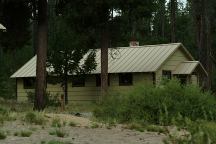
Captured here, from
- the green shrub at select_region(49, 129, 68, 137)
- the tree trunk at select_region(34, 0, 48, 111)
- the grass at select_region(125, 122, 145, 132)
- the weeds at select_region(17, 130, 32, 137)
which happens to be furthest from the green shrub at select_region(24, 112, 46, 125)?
the tree trunk at select_region(34, 0, 48, 111)

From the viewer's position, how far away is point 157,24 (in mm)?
90500

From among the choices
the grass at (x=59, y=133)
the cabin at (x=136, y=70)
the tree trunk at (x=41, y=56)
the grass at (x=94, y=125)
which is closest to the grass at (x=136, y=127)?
the grass at (x=94, y=125)

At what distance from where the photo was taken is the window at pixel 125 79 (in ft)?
130

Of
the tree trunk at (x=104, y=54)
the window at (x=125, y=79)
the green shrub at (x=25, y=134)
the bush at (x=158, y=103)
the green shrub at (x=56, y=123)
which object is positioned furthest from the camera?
the window at (x=125, y=79)

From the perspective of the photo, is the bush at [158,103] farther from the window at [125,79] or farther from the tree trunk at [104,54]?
the window at [125,79]

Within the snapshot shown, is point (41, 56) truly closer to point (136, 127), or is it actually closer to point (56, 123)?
point (136, 127)

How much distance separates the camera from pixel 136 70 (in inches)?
1505

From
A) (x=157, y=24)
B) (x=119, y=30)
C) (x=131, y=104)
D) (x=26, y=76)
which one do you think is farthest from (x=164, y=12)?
(x=131, y=104)

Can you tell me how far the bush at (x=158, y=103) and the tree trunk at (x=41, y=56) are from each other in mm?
9363

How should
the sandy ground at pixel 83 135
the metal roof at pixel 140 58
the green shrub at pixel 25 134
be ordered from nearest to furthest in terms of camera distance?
the sandy ground at pixel 83 135
the green shrub at pixel 25 134
the metal roof at pixel 140 58

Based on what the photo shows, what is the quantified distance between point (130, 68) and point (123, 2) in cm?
1012

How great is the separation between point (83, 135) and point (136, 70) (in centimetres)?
2526

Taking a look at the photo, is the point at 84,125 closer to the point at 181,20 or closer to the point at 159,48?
the point at 159,48

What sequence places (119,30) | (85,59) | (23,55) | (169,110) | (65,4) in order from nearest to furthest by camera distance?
(169,110) < (65,4) < (119,30) < (85,59) < (23,55)
